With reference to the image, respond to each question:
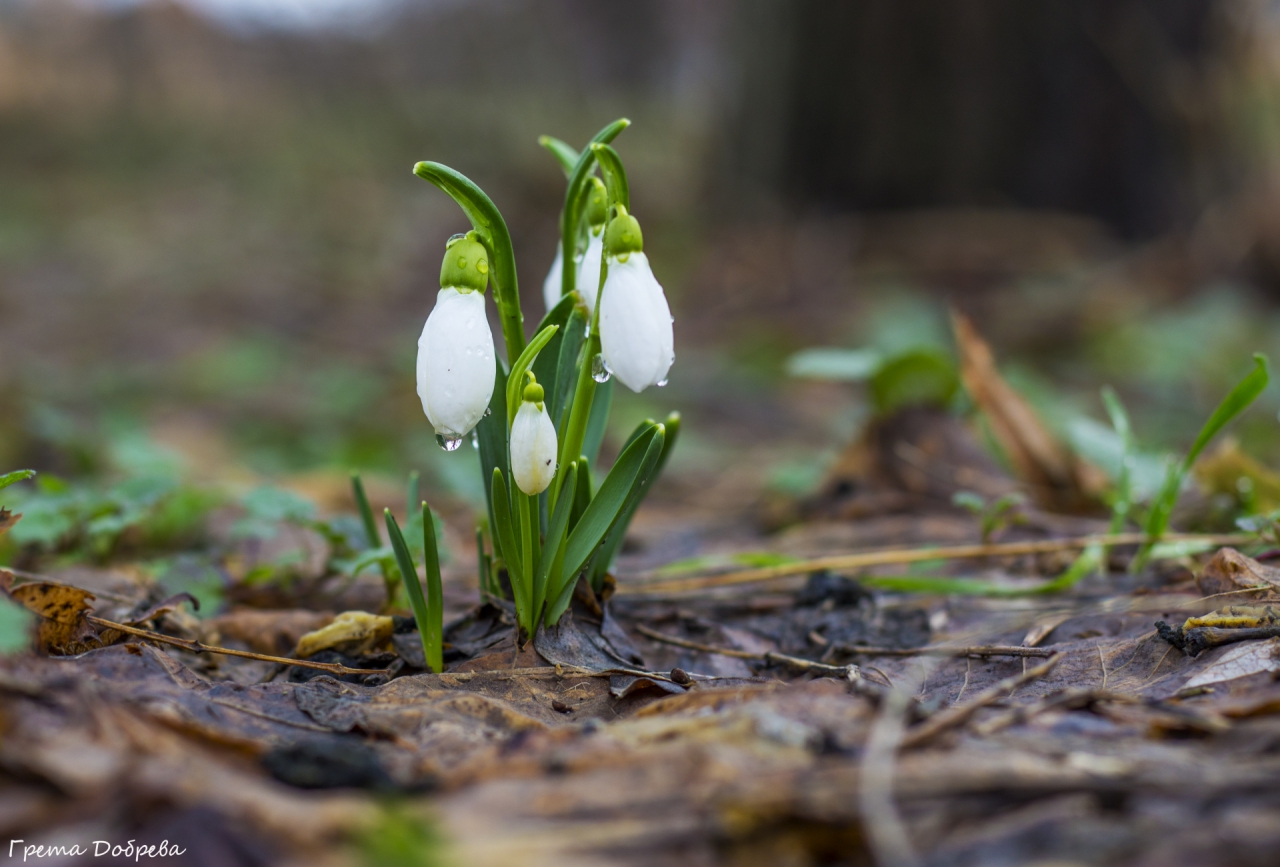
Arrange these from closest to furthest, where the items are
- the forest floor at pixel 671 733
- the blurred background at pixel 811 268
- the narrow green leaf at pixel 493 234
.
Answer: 1. the forest floor at pixel 671 733
2. the narrow green leaf at pixel 493 234
3. the blurred background at pixel 811 268

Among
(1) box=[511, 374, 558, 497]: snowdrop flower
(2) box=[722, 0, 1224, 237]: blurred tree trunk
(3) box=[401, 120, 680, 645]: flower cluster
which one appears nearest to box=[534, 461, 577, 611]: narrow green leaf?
(3) box=[401, 120, 680, 645]: flower cluster

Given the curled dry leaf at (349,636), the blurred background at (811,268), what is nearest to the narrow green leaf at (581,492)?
the curled dry leaf at (349,636)

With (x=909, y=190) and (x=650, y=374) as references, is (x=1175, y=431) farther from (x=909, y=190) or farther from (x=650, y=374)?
(x=650, y=374)

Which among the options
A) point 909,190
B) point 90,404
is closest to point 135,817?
point 90,404

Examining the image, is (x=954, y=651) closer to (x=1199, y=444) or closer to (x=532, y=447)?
(x=1199, y=444)

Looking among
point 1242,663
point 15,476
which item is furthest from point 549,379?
point 1242,663

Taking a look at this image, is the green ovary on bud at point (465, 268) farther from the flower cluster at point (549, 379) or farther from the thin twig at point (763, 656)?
the thin twig at point (763, 656)
